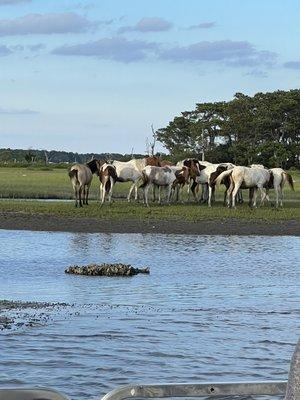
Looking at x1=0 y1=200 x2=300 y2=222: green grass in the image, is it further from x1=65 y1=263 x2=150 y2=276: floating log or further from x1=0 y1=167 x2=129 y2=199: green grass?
x1=65 y1=263 x2=150 y2=276: floating log

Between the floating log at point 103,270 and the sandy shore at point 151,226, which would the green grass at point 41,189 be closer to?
the sandy shore at point 151,226

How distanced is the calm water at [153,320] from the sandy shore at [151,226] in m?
5.37

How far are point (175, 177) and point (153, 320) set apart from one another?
2510 centimetres

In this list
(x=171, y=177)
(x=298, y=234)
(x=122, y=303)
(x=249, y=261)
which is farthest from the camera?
(x=171, y=177)

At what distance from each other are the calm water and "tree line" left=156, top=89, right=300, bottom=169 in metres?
61.1

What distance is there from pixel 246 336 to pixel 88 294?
154 inches

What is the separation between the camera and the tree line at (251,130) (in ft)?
278

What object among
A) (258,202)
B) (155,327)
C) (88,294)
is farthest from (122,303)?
(258,202)

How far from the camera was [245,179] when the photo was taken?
37.2 m

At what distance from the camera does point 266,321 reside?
527 inches

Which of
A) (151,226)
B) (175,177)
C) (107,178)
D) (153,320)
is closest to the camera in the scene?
(153,320)

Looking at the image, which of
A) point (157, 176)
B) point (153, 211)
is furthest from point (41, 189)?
point (153, 211)

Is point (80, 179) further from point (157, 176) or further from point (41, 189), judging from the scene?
point (41, 189)

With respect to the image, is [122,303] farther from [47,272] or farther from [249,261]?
[249,261]
